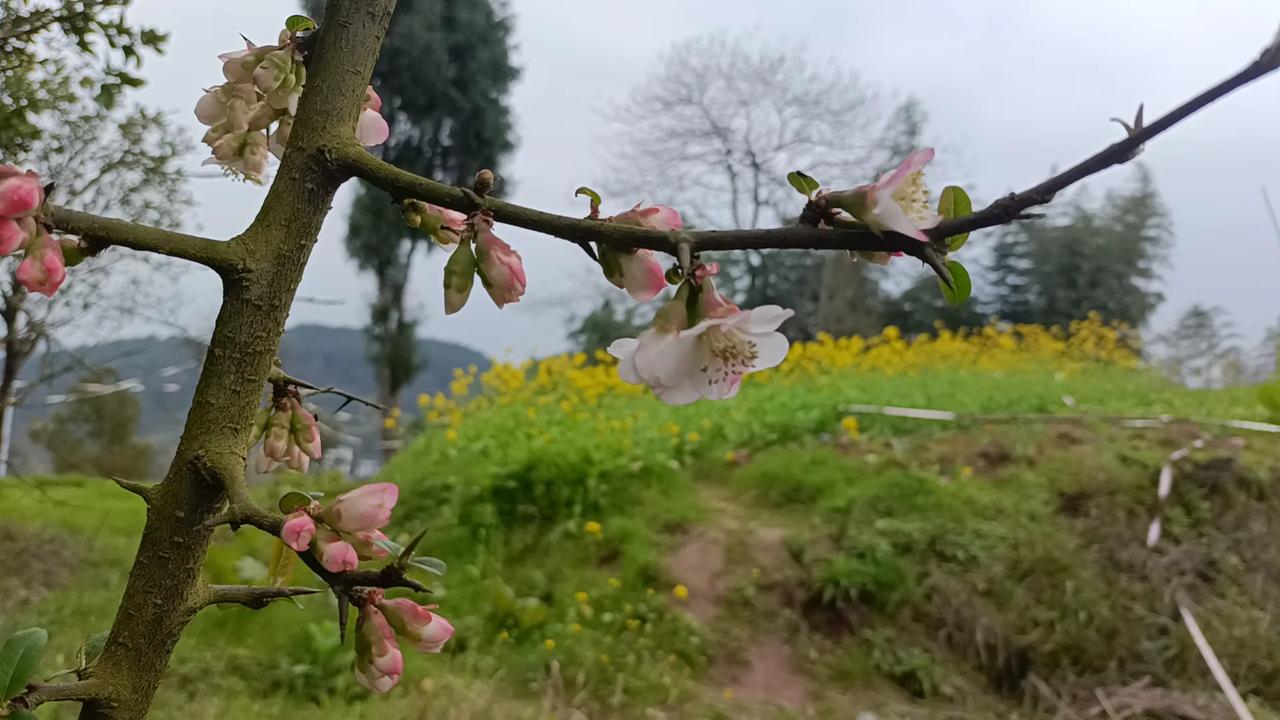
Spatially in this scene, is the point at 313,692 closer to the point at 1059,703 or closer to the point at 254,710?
the point at 254,710

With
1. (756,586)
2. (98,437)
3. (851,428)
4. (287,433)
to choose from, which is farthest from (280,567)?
(98,437)

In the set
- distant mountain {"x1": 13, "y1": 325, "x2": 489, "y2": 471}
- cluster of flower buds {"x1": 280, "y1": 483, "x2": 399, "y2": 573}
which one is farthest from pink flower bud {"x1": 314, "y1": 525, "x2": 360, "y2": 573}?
distant mountain {"x1": 13, "y1": 325, "x2": 489, "y2": 471}

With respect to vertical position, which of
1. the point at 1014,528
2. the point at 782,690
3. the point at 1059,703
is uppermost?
the point at 1014,528

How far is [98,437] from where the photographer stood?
2830 mm

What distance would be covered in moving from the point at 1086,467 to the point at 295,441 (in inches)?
74.9

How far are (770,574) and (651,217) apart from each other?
1.54 metres

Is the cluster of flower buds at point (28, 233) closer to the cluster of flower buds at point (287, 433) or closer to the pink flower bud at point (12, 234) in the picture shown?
the pink flower bud at point (12, 234)

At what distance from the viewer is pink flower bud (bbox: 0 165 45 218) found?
0.23 metres

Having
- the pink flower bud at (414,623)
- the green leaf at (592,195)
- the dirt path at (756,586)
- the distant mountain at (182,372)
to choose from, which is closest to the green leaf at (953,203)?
the green leaf at (592,195)

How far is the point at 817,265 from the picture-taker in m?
5.35

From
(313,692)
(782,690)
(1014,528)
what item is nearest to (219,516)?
(313,692)

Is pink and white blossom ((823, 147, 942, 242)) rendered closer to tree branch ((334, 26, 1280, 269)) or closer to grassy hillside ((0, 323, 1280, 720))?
tree branch ((334, 26, 1280, 269))

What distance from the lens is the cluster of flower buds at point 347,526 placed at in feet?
0.80

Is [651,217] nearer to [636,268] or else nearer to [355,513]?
[636,268]
